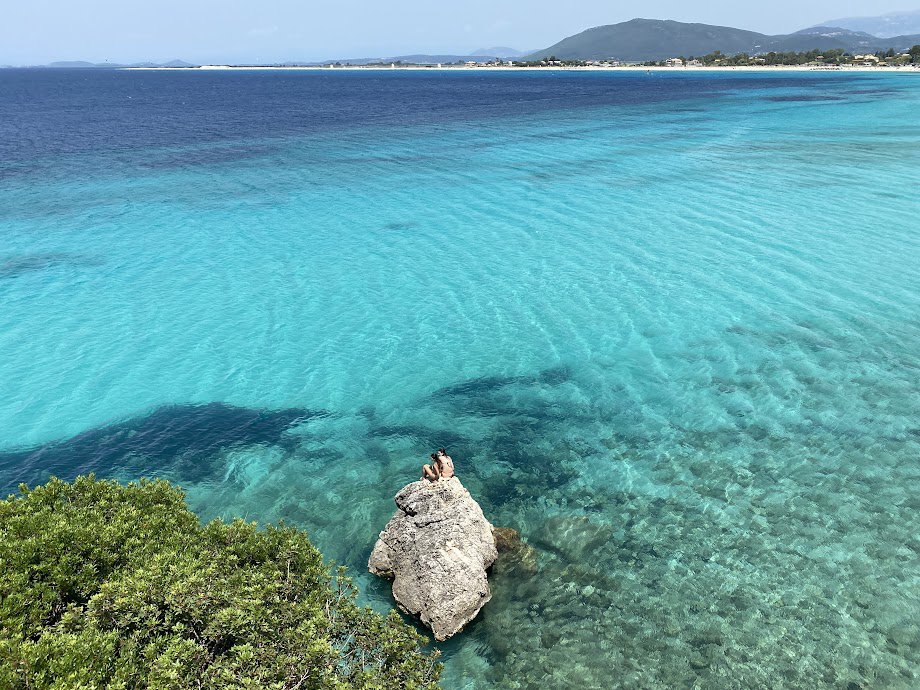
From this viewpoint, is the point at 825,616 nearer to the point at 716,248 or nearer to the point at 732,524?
the point at 732,524

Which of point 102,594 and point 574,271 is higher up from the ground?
point 102,594

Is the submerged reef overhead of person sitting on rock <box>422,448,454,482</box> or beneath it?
beneath

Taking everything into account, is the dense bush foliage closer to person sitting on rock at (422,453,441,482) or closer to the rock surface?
the rock surface

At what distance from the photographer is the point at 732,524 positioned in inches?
624

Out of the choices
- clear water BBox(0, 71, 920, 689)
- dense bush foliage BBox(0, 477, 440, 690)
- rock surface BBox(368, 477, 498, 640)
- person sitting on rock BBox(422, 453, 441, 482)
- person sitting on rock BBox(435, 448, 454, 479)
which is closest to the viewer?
dense bush foliage BBox(0, 477, 440, 690)

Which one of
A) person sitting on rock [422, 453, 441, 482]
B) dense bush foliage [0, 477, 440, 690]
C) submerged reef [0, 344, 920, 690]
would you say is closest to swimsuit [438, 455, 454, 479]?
person sitting on rock [422, 453, 441, 482]

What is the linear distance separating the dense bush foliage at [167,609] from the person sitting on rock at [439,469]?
499 centimetres

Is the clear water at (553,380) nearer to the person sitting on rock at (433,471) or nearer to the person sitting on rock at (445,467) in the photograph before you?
the person sitting on rock at (445,467)

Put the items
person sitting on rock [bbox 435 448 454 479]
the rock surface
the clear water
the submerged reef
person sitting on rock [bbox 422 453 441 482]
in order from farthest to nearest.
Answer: person sitting on rock [bbox 422 453 441 482], person sitting on rock [bbox 435 448 454 479], the clear water, the rock surface, the submerged reef

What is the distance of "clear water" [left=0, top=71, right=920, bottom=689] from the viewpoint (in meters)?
13.7

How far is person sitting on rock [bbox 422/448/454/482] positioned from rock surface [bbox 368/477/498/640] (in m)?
0.33

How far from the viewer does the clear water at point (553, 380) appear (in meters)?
13.7

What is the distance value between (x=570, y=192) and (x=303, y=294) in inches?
1038

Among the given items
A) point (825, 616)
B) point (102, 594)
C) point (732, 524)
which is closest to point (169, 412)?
point (102, 594)
